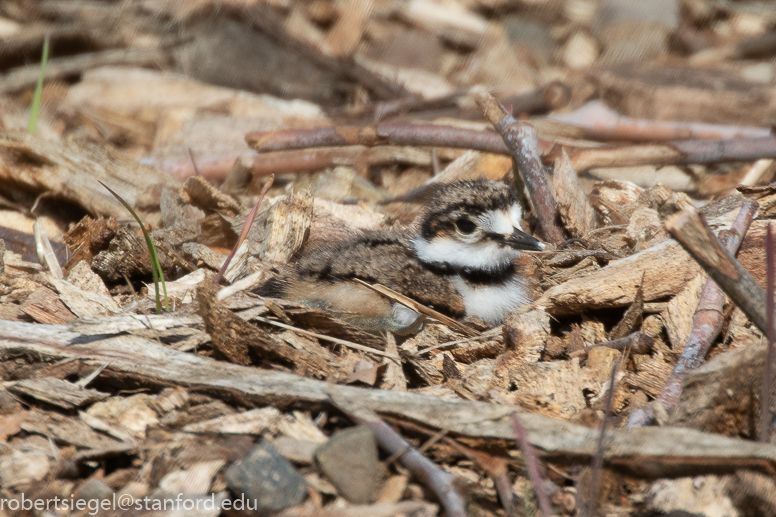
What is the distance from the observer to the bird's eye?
135 inches

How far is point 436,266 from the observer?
3373mm

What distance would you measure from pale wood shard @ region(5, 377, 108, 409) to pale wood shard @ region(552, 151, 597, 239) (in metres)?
2.13

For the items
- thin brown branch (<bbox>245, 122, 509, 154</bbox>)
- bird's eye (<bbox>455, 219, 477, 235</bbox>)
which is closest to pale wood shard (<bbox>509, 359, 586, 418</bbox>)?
bird's eye (<bbox>455, 219, 477, 235</bbox>)

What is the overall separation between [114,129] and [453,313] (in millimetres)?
3304

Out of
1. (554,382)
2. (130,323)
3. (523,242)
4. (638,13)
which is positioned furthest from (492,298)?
(638,13)

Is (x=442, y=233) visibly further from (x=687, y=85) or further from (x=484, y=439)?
(x=687, y=85)

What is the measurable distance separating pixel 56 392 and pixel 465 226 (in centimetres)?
189

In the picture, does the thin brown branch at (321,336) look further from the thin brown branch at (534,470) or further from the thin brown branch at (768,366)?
the thin brown branch at (768,366)

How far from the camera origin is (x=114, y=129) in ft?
17.4

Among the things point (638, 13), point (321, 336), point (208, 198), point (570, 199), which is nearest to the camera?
point (321, 336)

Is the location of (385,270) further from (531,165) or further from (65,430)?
(65,430)

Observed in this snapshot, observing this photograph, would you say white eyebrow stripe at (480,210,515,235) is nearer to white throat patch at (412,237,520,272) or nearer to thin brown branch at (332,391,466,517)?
white throat patch at (412,237,520,272)

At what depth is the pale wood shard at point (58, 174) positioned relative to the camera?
12.5 feet

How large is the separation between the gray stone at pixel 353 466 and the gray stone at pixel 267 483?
0.29ft
